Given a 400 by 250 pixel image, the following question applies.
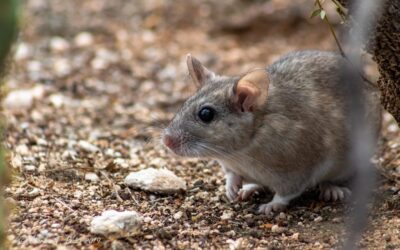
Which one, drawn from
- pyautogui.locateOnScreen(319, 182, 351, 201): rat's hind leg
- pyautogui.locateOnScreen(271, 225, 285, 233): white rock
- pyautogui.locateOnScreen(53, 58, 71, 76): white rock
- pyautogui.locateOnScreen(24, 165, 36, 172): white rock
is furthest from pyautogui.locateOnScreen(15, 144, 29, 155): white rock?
pyautogui.locateOnScreen(53, 58, 71, 76): white rock

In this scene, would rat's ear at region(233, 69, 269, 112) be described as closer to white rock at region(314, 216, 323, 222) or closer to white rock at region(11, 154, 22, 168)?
white rock at region(314, 216, 323, 222)

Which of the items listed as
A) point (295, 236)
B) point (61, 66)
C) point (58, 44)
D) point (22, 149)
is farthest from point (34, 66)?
point (295, 236)

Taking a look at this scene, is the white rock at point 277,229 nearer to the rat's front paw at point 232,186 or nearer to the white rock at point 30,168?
the rat's front paw at point 232,186

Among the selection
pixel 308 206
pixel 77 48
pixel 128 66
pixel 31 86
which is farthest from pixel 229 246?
pixel 77 48

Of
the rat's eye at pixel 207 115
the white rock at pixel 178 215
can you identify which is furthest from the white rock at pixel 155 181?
the rat's eye at pixel 207 115

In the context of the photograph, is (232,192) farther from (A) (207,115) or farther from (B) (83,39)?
(B) (83,39)

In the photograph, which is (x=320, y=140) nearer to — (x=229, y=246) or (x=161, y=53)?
(x=229, y=246)

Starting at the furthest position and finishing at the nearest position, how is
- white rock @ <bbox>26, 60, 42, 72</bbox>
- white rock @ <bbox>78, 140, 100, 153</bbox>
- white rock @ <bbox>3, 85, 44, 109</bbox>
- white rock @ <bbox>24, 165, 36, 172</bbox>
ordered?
white rock @ <bbox>26, 60, 42, 72</bbox>
white rock @ <bbox>3, 85, 44, 109</bbox>
white rock @ <bbox>78, 140, 100, 153</bbox>
white rock @ <bbox>24, 165, 36, 172</bbox>
